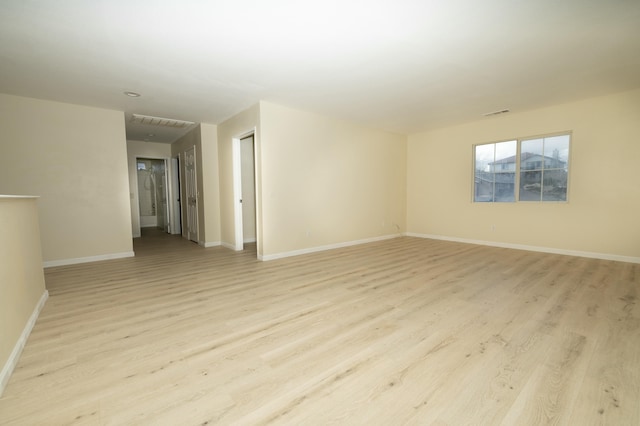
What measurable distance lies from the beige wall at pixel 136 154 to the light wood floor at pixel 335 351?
15.2 ft

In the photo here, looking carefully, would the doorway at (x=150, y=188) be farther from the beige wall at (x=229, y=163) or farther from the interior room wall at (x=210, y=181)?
the beige wall at (x=229, y=163)

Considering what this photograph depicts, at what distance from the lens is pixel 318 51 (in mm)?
2816

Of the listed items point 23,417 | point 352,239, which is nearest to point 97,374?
point 23,417

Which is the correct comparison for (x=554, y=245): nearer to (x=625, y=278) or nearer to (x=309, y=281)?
(x=625, y=278)

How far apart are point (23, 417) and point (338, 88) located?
4.05 metres

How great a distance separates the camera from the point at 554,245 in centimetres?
487

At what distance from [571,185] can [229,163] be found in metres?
6.16

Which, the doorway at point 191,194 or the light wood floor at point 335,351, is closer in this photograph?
the light wood floor at point 335,351

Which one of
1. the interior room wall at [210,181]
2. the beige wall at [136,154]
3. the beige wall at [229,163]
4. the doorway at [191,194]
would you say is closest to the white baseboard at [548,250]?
the beige wall at [229,163]

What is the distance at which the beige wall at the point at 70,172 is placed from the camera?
403cm

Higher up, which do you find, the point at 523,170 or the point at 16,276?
the point at 523,170

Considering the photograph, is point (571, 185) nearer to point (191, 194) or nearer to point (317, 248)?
point (317, 248)

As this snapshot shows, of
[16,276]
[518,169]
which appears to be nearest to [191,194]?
[16,276]

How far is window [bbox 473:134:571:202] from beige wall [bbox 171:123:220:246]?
5.62m
